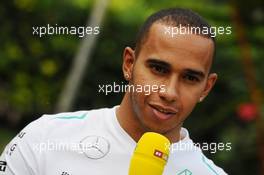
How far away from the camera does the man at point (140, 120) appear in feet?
7.02

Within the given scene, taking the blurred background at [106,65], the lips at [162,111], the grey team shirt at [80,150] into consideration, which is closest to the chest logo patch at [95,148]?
the grey team shirt at [80,150]

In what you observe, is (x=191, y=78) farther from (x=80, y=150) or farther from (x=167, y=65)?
(x=80, y=150)

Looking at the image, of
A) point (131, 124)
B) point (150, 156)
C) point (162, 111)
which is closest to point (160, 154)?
point (150, 156)

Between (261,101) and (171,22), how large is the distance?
5.81 meters

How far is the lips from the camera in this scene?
211cm

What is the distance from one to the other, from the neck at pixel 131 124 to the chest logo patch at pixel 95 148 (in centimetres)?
8

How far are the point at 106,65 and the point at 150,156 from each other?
7153mm

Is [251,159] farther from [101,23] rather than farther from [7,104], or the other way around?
[7,104]

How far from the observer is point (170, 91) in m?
2.10

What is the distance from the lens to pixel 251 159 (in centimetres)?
823

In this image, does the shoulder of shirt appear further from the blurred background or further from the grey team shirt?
the blurred background

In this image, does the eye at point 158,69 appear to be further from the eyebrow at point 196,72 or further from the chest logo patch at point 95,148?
the chest logo patch at point 95,148

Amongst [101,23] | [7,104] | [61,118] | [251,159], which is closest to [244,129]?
[251,159]

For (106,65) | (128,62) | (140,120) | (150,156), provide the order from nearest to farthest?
(150,156) < (140,120) < (128,62) < (106,65)
